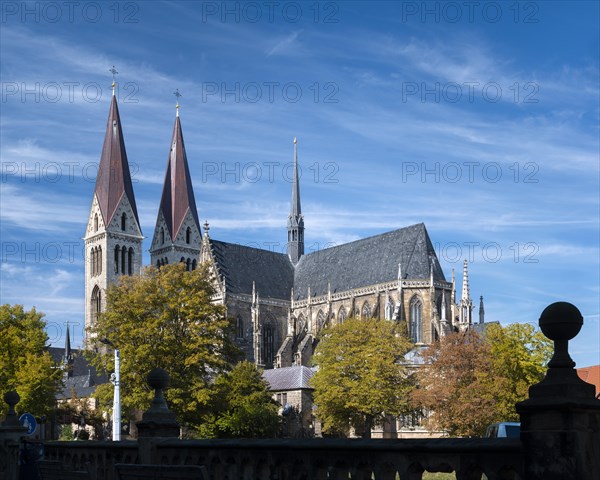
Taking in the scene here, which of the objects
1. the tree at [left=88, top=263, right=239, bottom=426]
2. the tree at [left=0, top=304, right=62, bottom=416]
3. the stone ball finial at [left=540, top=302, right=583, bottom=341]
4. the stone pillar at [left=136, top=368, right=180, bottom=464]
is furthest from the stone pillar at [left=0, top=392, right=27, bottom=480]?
the tree at [left=0, top=304, right=62, bottom=416]

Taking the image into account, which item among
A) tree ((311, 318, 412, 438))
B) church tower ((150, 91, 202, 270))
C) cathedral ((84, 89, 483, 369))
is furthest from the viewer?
church tower ((150, 91, 202, 270))

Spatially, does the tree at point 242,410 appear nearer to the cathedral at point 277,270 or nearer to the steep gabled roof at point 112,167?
the cathedral at point 277,270

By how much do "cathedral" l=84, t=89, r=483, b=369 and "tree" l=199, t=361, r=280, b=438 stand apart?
18.9 metres

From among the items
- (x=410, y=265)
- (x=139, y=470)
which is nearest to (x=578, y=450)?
(x=139, y=470)

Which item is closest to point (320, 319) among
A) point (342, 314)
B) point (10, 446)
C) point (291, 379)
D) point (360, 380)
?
point (342, 314)

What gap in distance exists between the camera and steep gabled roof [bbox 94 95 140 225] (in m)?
107

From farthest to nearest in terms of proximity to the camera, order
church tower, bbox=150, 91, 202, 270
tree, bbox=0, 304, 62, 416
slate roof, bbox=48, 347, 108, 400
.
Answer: church tower, bbox=150, 91, 202, 270, slate roof, bbox=48, 347, 108, 400, tree, bbox=0, 304, 62, 416

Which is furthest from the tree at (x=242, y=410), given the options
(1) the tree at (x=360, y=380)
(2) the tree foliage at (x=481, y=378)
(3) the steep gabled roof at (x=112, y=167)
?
(3) the steep gabled roof at (x=112, y=167)

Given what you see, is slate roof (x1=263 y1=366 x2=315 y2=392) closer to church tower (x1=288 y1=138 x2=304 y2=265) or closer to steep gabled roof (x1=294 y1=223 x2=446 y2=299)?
steep gabled roof (x1=294 y1=223 x2=446 y2=299)

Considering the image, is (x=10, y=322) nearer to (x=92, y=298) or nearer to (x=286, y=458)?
(x=286, y=458)

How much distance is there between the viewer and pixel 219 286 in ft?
298

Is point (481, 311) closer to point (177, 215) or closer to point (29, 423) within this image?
point (177, 215)

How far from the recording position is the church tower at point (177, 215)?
11175 centimetres

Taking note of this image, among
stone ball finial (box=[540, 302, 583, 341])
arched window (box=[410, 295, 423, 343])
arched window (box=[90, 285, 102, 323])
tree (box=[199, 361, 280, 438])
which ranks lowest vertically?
tree (box=[199, 361, 280, 438])
